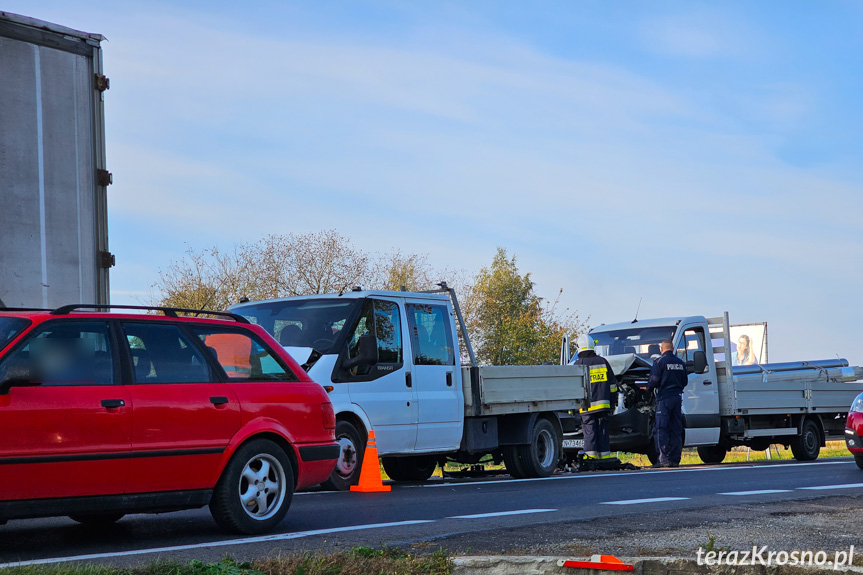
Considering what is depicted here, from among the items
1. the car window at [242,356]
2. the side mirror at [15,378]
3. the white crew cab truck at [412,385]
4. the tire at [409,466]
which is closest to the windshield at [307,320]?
the white crew cab truck at [412,385]

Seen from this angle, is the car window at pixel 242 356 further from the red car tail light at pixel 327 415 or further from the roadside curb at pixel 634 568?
the roadside curb at pixel 634 568

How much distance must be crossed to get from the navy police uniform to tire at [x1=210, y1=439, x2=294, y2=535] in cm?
920

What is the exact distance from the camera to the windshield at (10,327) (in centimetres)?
654

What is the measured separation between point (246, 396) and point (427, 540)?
1.65m

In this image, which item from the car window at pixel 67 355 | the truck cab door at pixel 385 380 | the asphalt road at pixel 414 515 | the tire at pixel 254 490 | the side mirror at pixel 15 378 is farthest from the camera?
the truck cab door at pixel 385 380

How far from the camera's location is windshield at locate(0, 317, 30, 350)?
21.5 ft

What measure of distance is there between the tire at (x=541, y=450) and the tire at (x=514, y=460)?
37 mm

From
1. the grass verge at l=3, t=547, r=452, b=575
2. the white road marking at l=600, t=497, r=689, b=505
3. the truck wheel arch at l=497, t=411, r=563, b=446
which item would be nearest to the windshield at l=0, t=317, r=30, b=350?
the grass verge at l=3, t=547, r=452, b=575

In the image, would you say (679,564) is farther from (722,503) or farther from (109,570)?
(722,503)

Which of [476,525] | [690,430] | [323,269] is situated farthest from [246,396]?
[323,269]

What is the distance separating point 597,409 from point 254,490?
948 cm

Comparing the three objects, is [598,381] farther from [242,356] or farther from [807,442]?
[242,356]

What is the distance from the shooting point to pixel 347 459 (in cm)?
1114

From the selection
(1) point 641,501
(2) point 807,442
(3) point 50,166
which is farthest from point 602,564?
(2) point 807,442
